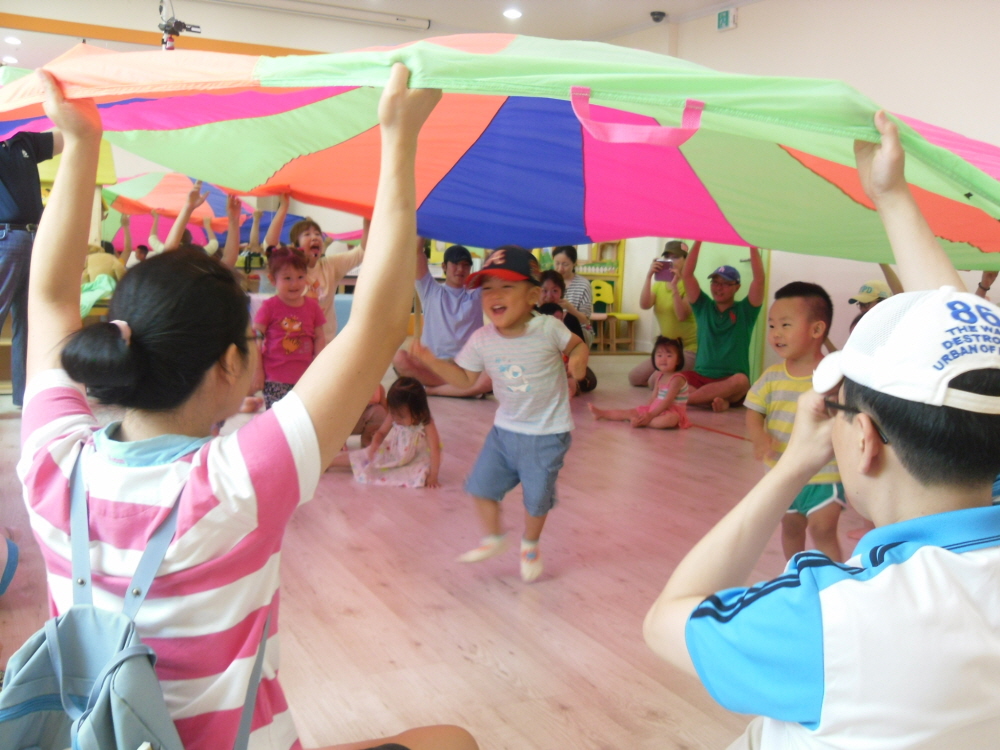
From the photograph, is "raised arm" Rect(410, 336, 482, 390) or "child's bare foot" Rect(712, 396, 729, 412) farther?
"child's bare foot" Rect(712, 396, 729, 412)

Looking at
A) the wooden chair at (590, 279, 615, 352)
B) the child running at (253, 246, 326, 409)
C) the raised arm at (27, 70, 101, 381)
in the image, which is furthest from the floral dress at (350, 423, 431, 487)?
the wooden chair at (590, 279, 615, 352)

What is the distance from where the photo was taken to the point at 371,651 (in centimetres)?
194

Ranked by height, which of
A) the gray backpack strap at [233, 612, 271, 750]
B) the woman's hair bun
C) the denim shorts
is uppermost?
the woman's hair bun

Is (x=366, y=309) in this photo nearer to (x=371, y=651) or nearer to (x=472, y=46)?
(x=472, y=46)

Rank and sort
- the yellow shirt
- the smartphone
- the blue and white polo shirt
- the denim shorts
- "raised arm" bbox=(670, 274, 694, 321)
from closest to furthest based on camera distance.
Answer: the blue and white polo shirt < the denim shorts < "raised arm" bbox=(670, 274, 694, 321) < the smartphone < the yellow shirt

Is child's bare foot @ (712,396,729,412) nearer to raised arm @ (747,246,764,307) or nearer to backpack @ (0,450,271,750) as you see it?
raised arm @ (747,246,764,307)

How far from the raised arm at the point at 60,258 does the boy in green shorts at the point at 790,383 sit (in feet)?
5.56

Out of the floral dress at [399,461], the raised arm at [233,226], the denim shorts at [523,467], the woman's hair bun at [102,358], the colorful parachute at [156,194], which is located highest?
the colorful parachute at [156,194]

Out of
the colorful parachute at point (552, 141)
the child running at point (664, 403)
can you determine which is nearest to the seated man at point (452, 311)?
the child running at point (664, 403)

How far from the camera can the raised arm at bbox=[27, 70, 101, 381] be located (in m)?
0.98

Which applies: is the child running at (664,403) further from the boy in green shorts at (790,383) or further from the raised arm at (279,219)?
the boy in green shorts at (790,383)

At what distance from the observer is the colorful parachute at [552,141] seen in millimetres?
1111

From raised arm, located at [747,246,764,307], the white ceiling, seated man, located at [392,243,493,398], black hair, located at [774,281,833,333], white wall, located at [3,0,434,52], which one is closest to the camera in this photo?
black hair, located at [774,281,833,333]

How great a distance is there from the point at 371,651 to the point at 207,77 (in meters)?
1.31
